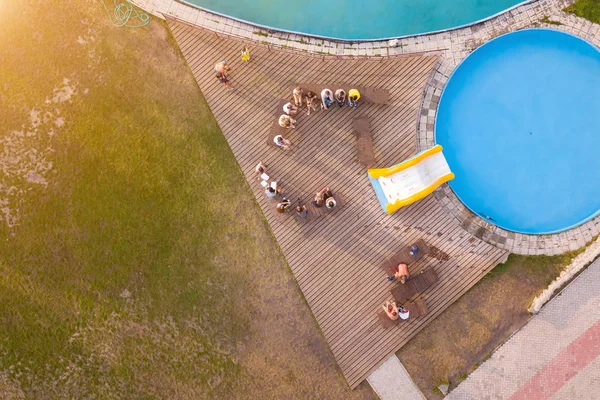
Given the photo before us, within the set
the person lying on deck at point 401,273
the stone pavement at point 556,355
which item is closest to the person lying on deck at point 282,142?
the person lying on deck at point 401,273

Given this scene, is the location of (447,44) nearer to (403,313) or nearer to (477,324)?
(403,313)

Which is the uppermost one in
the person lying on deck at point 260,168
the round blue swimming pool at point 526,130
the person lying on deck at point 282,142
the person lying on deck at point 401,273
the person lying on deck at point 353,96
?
the person lying on deck at point 353,96

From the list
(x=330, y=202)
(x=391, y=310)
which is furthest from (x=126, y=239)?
(x=391, y=310)

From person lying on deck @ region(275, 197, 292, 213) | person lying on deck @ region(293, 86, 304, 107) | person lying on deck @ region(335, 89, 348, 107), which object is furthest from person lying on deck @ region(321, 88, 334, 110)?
person lying on deck @ region(275, 197, 292, 213)

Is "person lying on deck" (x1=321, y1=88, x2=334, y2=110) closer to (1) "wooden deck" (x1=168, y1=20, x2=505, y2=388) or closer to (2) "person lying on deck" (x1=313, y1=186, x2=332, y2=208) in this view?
(1) "wooden deck" (x1=168, y1=20, x2=505, y2=388)

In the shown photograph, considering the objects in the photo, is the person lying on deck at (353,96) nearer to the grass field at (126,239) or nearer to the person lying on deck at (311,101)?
the person lying on deck at (311,101)
